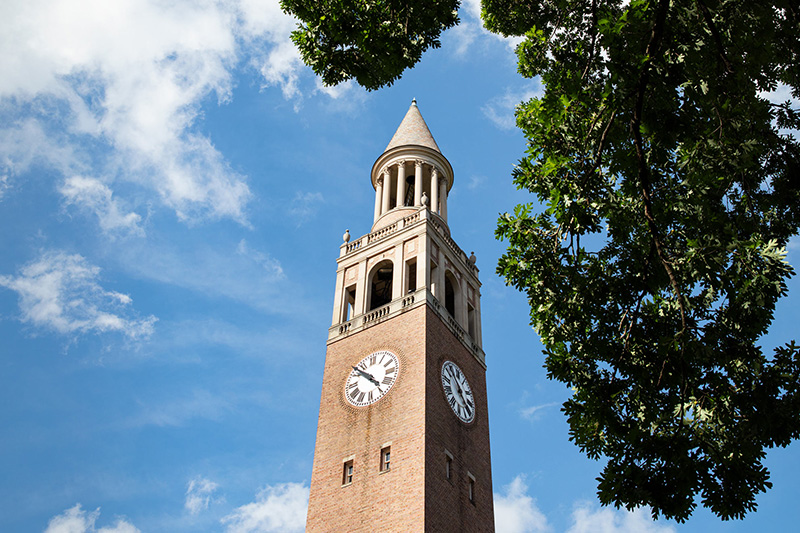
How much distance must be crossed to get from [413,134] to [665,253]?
1399 inches

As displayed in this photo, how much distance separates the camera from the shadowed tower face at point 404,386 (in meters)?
27.6

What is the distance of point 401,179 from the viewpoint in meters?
42.2

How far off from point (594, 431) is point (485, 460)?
2158 cm

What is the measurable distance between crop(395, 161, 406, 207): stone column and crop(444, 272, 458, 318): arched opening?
5406 millimetres

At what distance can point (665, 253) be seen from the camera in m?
10.5

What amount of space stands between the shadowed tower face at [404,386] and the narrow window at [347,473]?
0.13 ft

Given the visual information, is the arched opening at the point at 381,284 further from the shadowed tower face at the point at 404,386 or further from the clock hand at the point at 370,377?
the clock hand at the point at 370,377

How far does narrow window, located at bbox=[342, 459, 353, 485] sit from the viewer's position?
28.9m

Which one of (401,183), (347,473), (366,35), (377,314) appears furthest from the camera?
(401,183)

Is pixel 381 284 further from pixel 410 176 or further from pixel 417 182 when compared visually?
pixel 410 176

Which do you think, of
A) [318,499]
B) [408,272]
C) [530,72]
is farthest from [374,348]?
[530,72]

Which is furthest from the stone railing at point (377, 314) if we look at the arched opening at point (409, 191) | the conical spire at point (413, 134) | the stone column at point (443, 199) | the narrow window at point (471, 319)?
the conical spire at point (413, 134)

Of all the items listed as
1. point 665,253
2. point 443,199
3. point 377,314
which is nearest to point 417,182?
point 443,199

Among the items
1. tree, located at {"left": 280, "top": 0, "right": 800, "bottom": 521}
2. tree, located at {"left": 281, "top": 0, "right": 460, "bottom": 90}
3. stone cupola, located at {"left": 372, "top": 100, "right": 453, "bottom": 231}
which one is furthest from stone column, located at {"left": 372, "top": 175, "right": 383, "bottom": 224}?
tree, located at {"left": 280, "top": 0, "right": 800, "bottom": 521}
